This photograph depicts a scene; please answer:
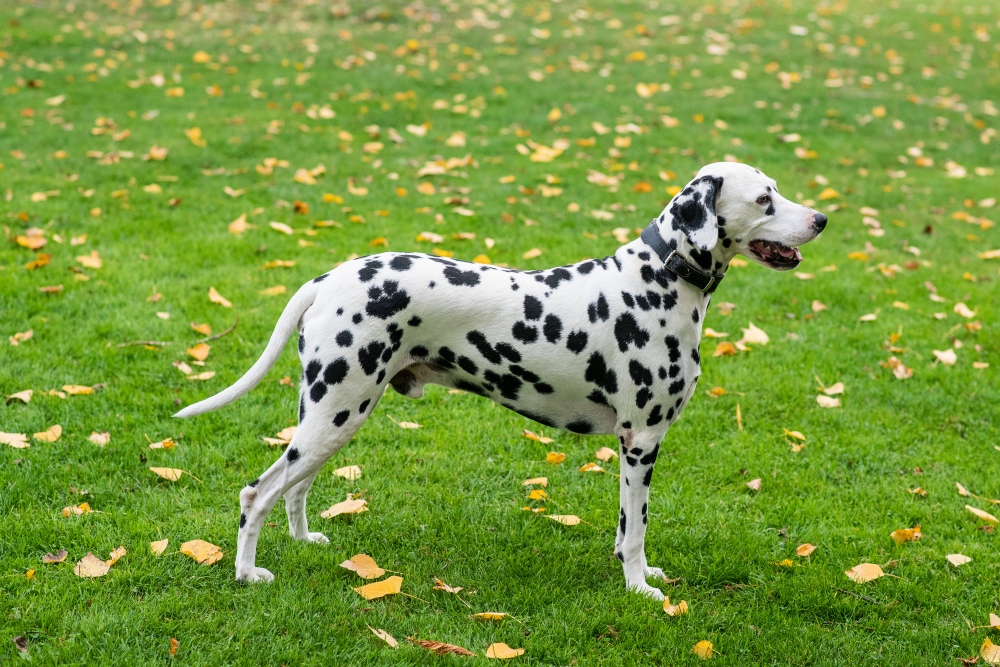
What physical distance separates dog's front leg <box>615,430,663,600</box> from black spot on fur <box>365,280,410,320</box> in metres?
1.10

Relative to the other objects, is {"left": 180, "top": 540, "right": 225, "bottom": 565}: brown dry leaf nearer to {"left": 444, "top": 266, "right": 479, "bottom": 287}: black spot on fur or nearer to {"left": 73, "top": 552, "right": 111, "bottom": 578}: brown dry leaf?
{"left": 73, "top": 552, "right": 111, "bottom": 578}: brown dry leaf

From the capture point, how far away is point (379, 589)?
3.75 metres

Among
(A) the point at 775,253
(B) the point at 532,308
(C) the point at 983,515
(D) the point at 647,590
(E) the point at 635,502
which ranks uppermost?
(A) the point at 775,253

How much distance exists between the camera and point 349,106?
11.0m

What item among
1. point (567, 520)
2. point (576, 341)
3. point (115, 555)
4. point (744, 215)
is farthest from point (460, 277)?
point (115, 555)

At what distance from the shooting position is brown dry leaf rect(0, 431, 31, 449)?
4582 mm

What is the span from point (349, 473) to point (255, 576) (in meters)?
1.01

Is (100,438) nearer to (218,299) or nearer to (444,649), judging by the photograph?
(218,299)

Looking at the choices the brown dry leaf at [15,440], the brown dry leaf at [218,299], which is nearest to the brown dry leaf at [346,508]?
the brown dry leaf at [15,440]

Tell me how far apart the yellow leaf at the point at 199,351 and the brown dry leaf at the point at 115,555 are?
1.97 m

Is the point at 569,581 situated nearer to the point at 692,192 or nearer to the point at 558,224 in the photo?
the point at 692,192

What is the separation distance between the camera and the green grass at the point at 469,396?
3.68m

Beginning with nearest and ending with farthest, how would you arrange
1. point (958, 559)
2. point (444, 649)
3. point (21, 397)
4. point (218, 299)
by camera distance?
point (444, 649) → point (958, 559) → point (21, 397) → point (218, 299)

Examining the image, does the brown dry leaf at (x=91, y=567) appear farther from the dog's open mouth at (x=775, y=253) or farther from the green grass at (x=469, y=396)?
the dog's open mouth at (x=775, y=253)
